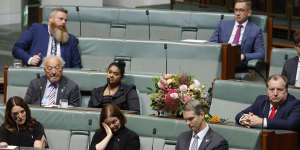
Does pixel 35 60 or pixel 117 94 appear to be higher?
pixel 35 60

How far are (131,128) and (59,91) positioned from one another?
3.47 feet

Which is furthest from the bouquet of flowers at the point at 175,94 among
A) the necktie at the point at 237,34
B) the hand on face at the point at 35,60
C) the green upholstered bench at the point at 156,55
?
the necktie at the point at 237,34

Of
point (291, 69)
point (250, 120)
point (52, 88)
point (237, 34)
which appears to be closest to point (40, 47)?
point (52, 88)

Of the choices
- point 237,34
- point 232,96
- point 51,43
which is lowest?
point 232,96

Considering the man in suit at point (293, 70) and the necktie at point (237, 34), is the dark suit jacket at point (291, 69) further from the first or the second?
the necktie at point (237, 34)

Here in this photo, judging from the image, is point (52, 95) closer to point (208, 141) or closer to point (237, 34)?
point (208, 141)

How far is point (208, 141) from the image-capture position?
4.12 m

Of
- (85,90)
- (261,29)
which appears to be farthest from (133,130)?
(261,29)

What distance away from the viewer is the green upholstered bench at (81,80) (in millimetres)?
5723

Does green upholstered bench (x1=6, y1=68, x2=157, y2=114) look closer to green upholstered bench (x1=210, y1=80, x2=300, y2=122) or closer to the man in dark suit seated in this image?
green upholstered bench (x1=210, y1=80, x2=300, y2=122)

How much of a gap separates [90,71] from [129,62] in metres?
0.63

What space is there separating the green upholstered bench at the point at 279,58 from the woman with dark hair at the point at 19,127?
244 centimetres

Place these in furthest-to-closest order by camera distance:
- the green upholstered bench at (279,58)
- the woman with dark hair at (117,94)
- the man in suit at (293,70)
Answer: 1. the green upholstered bench at (279,58)
2. the man in suit at (293,70)
3. the woman with dark hair at (117,94)

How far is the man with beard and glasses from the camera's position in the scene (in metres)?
6.29
